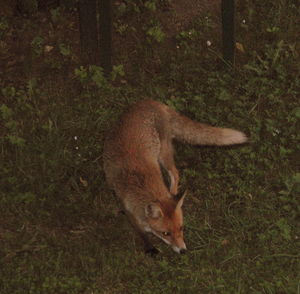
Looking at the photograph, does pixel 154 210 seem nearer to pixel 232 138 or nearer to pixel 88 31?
pixel 232 138

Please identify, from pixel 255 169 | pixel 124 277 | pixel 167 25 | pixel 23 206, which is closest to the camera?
pixel 124 277

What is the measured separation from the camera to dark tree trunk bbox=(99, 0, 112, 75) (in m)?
7.42

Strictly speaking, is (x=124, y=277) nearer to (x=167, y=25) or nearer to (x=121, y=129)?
(x=121, y=129)

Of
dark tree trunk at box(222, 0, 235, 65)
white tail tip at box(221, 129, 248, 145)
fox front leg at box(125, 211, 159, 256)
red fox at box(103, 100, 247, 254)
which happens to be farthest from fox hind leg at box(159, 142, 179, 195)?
dark tree trunk at box(222, 0, 235, 65)

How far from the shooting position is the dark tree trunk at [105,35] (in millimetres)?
7422

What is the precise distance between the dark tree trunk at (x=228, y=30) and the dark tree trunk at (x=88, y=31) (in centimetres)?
186

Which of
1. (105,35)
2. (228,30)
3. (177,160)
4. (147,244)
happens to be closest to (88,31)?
(105,35)

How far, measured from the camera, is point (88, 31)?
782cm

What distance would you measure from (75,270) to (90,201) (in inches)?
42.5

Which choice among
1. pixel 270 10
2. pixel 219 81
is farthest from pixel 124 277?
pixel 270 10

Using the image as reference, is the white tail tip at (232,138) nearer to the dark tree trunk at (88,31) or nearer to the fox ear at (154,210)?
the fox ear at (154,210)

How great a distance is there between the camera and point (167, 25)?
850 cm

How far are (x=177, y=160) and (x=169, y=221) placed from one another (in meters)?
1.60

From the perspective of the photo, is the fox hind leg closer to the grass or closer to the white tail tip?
the grass
